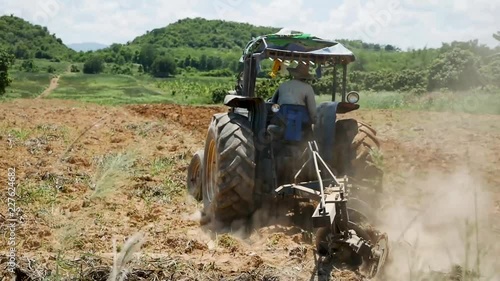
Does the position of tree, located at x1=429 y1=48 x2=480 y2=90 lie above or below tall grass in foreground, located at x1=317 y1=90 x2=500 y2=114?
above

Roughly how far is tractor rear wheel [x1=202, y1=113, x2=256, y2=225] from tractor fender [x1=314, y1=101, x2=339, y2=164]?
0.89 m

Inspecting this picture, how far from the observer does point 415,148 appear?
13109 millimetres

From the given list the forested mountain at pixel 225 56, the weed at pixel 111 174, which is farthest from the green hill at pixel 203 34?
the weed at pixel 111 174

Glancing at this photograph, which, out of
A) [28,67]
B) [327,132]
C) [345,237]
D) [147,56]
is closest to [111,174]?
[345,237]

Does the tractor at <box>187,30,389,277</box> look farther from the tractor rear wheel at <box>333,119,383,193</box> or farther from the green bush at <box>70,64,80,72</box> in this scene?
the green bush at <box>70,64,80,72</box>

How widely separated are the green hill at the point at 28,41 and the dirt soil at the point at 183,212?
217ft

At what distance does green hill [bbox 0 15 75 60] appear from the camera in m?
76.0

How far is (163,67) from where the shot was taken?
7775 cm

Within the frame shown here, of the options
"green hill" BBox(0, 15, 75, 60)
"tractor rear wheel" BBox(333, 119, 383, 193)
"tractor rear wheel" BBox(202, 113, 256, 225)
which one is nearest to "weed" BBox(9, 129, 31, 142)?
"tractor rear wheel" BBox(202, 113, 256, 225)

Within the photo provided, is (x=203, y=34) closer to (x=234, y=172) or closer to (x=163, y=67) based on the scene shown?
(x=163, y=67)

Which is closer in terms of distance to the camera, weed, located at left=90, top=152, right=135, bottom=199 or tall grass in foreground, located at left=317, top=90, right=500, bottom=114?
weed, located at left=90, top=152, right=135, bottom=199

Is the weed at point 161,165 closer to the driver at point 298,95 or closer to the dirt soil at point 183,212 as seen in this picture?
the dirt soil at point 183,212

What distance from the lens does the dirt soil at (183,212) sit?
374 cm

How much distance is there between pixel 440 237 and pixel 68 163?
22.0ft
